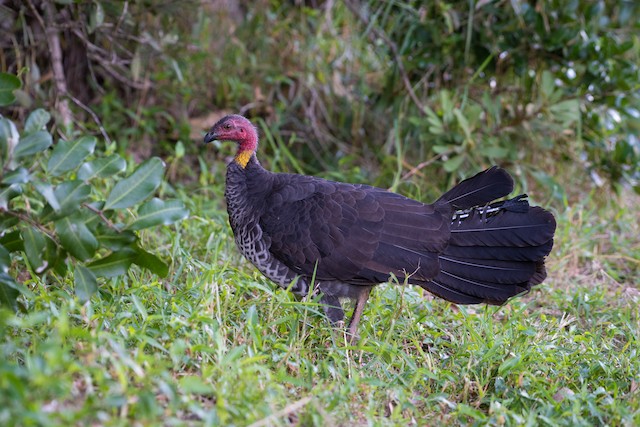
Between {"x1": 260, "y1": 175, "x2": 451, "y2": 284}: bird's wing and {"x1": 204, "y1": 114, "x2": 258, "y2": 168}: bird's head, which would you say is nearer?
{"x1": 260, "y1": 175, "x2": 451, "y2": 284}: bird's wing

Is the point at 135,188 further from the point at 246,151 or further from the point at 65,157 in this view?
the point at 246,151

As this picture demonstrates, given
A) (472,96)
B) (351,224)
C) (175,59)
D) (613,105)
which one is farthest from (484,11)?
(351,224)

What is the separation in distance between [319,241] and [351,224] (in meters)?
0.19

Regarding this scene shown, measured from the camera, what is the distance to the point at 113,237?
9.66 feet

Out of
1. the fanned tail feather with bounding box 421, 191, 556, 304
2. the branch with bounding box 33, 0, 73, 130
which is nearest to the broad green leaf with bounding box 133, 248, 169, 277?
the fanned tail feather with bounding box 421, 191, 556, 304

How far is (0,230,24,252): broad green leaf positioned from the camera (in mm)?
2982

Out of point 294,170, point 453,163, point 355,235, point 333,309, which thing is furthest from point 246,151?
point 294,170

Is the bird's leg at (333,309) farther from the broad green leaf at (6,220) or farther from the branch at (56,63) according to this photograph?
the branch at (56,63)

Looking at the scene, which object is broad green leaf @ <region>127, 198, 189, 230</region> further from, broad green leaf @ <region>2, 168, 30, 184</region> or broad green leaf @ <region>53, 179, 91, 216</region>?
broad green leaf @ <region>2, 168, 30, 184</region>

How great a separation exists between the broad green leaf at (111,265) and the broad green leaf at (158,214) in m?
0.17

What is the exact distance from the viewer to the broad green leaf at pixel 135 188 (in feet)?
9.34

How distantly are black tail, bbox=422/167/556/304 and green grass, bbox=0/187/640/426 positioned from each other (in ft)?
0.68

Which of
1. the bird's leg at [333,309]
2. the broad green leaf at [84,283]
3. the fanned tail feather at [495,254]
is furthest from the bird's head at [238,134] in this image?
the broad green leaf at [84,283]

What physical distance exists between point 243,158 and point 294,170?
2348 mm
